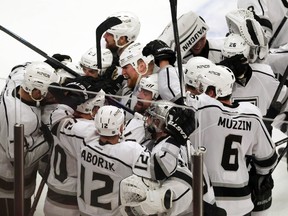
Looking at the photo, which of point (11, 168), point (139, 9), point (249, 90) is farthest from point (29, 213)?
point (139, 9)

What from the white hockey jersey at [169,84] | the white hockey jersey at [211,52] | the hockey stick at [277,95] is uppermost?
the white hockey jersey at [169,84]

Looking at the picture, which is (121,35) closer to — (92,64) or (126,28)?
(126,28)

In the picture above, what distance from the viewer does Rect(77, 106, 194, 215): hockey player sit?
296 centimetres

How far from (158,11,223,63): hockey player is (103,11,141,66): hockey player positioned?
0.53 ft

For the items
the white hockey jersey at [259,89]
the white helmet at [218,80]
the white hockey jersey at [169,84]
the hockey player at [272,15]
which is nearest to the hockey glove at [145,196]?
the white hockey jersey at [169,84]

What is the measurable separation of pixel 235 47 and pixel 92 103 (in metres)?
1.06

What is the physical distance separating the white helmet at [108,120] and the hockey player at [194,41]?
3.68 ft

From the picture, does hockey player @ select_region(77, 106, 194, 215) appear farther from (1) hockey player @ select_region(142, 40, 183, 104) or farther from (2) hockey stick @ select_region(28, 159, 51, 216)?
(1) hockey player @ select_region(142, 40, 183, 104)

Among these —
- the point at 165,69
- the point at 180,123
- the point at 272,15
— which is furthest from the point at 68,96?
the point at 272,15

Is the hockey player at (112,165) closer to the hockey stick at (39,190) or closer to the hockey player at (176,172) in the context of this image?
the hockey player at (176,172)

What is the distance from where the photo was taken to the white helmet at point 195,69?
3.55 m

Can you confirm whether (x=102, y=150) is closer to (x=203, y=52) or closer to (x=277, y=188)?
(x=277, y=188)

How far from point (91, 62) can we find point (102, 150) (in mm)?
885

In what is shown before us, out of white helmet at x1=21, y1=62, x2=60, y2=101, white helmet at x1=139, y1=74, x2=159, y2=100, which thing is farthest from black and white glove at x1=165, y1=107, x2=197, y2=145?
white helmet at x1=139, y1=74, x2=159, y2=100
